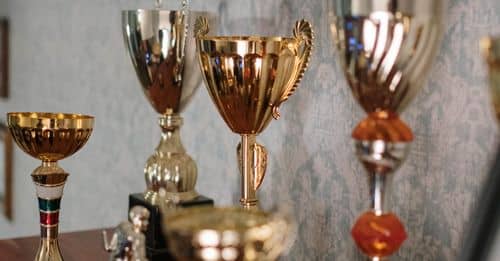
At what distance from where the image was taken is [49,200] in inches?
40.0

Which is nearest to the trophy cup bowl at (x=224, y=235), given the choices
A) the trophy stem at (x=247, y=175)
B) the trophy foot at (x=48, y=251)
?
the trophy stem at (x=247, y=175)

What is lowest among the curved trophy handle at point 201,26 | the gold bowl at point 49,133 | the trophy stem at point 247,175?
the trophy stem at point 247,175

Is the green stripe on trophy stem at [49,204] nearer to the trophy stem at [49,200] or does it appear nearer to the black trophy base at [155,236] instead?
the trophy stem at [49,200]

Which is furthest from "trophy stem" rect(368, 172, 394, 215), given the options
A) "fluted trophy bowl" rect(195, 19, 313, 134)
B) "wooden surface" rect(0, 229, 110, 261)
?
"wooden surface" rect(0, 229, 110, 261)

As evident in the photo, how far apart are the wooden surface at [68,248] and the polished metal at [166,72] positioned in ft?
0.41

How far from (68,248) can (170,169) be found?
0.20 meters

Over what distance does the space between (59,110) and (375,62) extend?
5.74ft

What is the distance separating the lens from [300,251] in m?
1.22

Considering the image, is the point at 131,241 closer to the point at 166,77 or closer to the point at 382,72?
the point at 382,72

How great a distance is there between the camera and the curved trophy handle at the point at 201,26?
1095 millimetres

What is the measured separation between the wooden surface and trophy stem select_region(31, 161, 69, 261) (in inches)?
4.3

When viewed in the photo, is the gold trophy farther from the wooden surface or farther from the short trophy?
the wooden surface

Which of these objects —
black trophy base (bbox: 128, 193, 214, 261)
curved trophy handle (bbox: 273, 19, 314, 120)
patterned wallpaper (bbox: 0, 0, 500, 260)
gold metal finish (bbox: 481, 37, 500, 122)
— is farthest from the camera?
black trophy base (bbox: 128, 193, 214, 261)

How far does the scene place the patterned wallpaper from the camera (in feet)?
2.94
